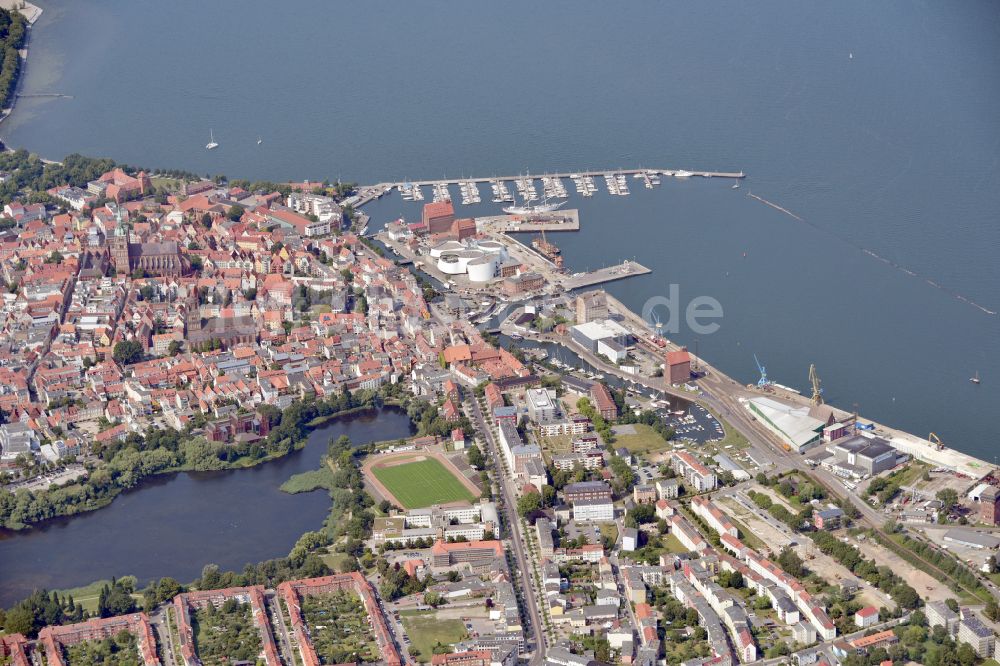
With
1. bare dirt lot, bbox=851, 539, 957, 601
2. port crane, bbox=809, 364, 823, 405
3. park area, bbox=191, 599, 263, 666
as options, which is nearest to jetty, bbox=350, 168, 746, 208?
port crane, bbox=809, 364, 823, 405

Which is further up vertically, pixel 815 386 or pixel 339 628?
pixel 815 386

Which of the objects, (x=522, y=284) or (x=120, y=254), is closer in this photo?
(x=522, y=284)

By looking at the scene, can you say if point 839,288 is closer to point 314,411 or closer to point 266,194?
point 314,411

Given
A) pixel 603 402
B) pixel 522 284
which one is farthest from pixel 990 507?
pixel 522 284

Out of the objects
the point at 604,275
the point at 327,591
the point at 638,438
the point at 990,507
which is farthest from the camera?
the point at 604,275

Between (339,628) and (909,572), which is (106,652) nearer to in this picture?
(339,628)

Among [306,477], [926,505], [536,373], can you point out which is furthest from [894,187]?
[306,477]

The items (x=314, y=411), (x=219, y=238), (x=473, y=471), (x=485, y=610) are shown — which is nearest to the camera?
(x=485, y=610)
